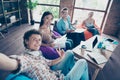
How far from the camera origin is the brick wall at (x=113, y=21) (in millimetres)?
4079

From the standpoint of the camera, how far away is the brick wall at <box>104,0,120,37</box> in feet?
13.4

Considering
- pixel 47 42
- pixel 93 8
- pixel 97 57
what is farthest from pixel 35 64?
pixel 93 8

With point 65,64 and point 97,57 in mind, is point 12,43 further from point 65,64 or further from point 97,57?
point 97,57

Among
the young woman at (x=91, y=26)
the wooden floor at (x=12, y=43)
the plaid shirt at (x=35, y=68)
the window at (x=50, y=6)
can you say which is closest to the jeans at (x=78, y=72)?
the plaid shirt at (x=35, y=68)

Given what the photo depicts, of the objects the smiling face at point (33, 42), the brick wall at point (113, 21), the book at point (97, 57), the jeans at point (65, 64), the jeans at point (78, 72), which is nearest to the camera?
the smiling face at point (33, 42)

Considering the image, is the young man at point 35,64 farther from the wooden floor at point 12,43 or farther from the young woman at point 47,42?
the wooden floor at point 12,43

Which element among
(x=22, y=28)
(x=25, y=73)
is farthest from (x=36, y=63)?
(x=22, y=28)

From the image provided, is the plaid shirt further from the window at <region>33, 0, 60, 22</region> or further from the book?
the window at <region>33, 0, 60, 22</region>

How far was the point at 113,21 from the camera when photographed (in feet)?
14.0

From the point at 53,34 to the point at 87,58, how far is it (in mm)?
955

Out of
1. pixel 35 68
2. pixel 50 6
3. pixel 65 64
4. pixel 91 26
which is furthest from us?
pixel 50 6

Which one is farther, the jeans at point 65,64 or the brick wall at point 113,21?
the brick wall at point 113,21

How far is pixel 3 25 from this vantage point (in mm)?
3920

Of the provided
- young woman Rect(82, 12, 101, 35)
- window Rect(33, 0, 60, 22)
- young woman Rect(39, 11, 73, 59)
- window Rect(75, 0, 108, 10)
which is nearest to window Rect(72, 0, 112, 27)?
window Rect(75, 0, 108, 10)
